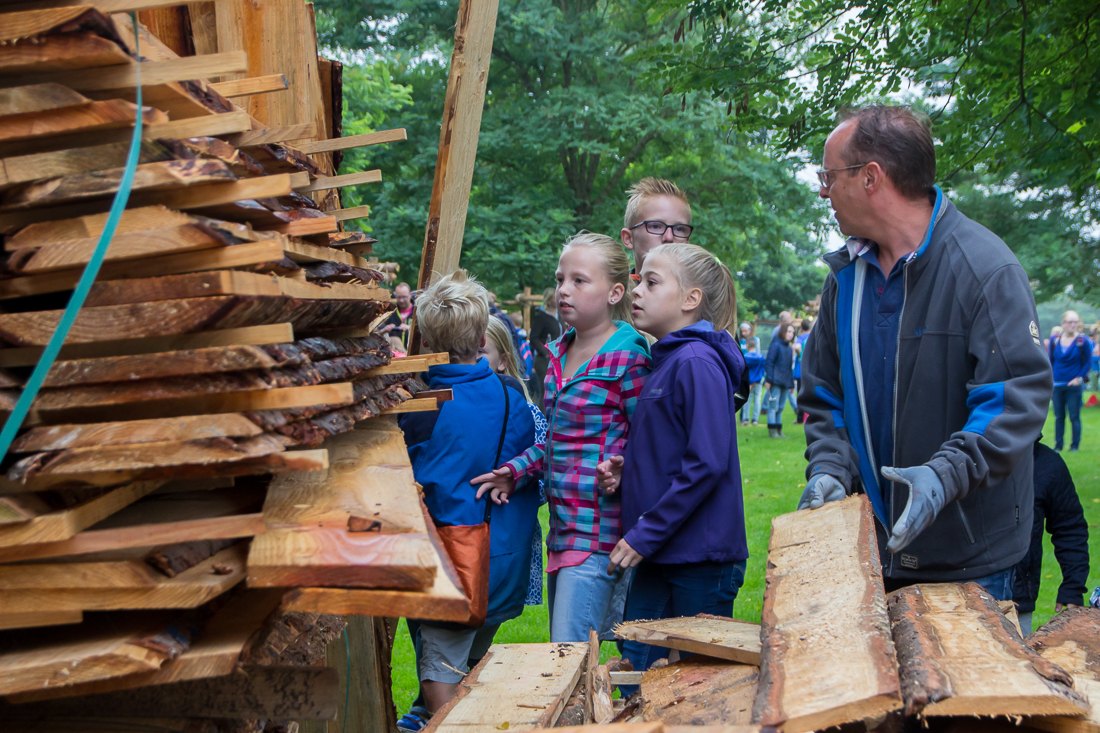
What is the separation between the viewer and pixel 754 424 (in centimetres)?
1583

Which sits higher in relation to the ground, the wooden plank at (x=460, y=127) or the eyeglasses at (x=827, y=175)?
the wooden plank at (x=460, y=127)

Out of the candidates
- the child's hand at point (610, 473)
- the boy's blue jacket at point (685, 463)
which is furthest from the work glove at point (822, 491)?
the child's hand at point (610, 473)

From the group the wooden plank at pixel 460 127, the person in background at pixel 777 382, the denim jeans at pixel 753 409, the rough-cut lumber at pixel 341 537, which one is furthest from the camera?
the denim jeans at pixel 753 409

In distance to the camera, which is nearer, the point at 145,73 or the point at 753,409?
the point at 145,73

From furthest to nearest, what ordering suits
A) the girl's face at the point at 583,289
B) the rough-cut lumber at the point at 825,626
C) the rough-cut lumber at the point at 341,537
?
1. the girl's face at the point at 583,289
2. the rough-cut lumber at the point at 825,626
3. the rough-cut lumber at the point at 341,537

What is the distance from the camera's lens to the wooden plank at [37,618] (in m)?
1.44

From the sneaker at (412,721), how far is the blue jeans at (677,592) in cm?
104

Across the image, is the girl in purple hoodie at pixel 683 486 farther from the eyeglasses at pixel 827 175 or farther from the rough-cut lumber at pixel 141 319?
the rough-cut lumber at pixel 141 319

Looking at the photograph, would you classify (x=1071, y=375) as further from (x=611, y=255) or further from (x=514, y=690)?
(x=514, y=690)

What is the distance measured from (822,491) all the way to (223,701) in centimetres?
174

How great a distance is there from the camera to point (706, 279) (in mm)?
3314

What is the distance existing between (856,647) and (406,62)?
712 inches

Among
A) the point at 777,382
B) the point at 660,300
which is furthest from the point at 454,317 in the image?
the point at 777,382

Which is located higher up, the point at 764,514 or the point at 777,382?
the point at 777,382
